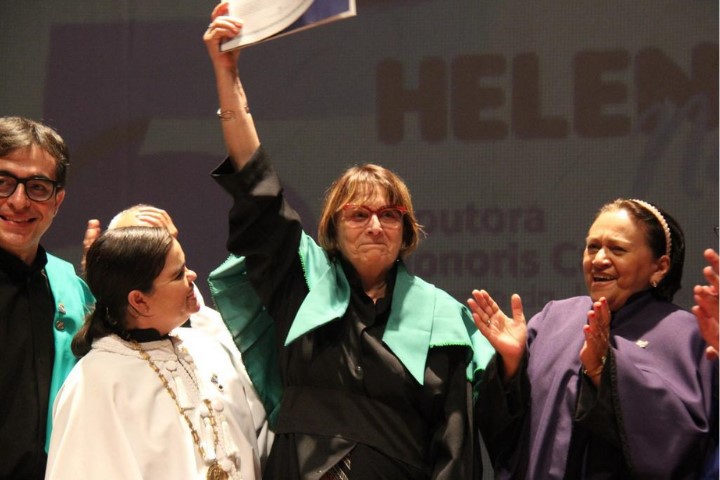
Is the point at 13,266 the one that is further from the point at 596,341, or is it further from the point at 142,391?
the point at 596,341

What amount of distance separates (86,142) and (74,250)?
1.63ft

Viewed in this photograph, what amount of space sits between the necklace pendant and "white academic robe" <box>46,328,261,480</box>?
0.02 meters

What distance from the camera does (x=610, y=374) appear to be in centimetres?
281

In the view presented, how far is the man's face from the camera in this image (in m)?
2.87

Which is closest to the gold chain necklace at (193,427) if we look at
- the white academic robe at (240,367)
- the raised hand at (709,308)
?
the white academic robe at (240,367)

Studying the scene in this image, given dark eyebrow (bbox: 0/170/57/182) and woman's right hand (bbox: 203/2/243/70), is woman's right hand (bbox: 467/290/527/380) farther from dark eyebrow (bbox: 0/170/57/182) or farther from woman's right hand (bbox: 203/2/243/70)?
dark eyebrow (bbox: 0/170/57/182)

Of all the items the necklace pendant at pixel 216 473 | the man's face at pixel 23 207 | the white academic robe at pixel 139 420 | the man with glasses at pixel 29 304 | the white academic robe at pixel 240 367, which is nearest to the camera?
the white academic robe at pixel 139 420

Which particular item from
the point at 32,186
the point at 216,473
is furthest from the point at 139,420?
the point at 32,186

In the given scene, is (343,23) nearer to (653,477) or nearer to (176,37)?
(176,37)

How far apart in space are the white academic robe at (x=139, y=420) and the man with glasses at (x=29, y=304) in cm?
22

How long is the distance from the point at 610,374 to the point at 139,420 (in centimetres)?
122

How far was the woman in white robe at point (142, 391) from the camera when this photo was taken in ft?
8.34

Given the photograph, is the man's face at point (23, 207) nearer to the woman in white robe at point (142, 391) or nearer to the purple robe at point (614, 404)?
the woman in white robe at point (142, 391)

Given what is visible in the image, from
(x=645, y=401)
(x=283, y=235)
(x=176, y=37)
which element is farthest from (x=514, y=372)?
(x=176, y=37)
